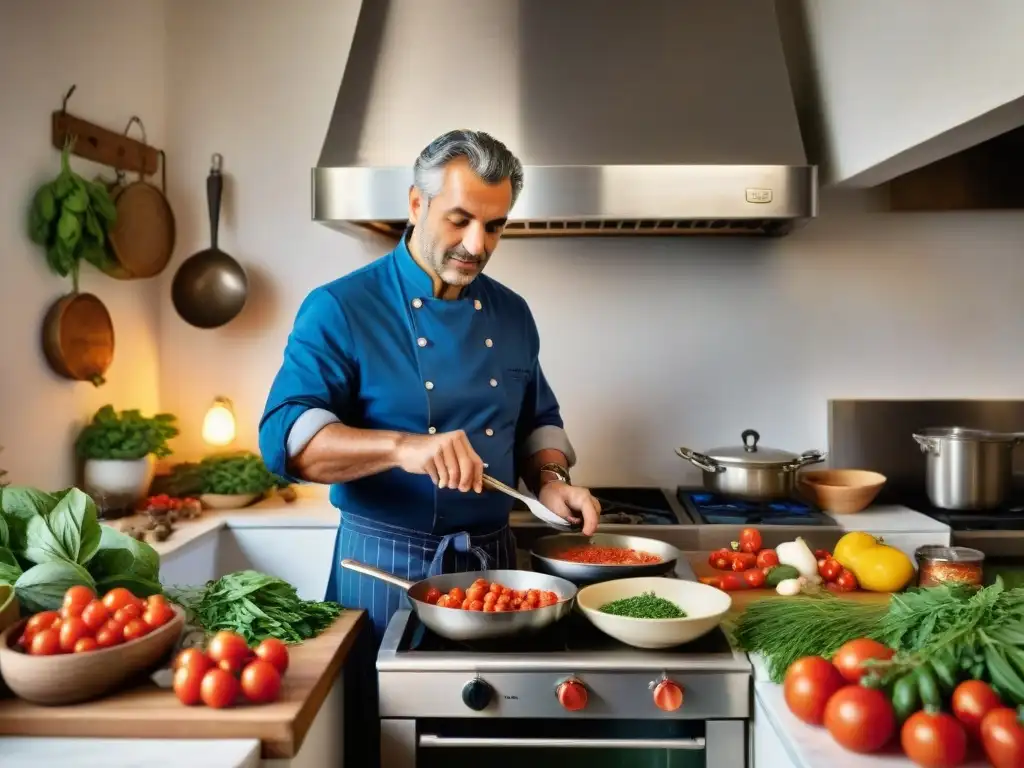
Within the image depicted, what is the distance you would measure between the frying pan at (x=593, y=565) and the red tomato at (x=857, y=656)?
0.47 m

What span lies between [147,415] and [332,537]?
741 mm

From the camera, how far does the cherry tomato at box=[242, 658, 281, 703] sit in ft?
3.89

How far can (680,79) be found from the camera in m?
2.46

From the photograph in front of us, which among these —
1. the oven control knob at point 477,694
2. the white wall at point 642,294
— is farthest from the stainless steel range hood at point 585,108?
the oven control knob at point 477,694

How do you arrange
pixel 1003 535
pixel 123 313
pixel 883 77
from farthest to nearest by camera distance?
pixel 123 313
pixel 1003 535
pixel 883 77

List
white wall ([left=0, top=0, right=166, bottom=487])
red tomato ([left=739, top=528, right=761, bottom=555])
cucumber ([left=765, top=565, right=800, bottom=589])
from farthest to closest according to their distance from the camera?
white wall ([left=0, top=0, right=166, bottom=487]) → red tomato ([left=739, top=528, right=761, bottom=555]) → cucumber ([left=765, top=565, right=800, bottom=589])

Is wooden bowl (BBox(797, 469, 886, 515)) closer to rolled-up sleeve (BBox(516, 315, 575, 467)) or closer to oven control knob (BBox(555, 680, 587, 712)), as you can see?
rolled-up sleeve (BBox(516, 315, 575, 467))

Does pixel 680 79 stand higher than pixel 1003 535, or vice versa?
pixel 680 79

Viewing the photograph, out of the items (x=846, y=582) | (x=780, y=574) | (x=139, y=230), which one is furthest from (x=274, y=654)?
(x=139, y=230)

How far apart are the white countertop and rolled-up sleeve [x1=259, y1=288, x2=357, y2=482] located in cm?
54

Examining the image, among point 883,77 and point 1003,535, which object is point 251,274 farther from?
point 1003,535

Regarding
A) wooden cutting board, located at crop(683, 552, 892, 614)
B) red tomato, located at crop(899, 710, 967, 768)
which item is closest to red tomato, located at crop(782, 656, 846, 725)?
red tomato, located at crop(899, 710, 967, 768)

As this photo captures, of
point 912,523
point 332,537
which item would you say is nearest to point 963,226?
point 912,523

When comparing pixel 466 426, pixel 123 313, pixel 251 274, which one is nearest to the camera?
pixel 466 426
